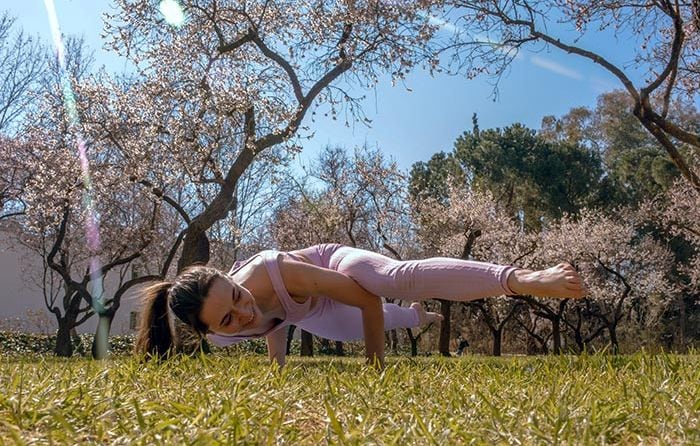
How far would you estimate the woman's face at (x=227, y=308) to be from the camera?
10.3 feet

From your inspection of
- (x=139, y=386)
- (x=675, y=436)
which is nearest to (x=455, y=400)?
(x=675, y=436)

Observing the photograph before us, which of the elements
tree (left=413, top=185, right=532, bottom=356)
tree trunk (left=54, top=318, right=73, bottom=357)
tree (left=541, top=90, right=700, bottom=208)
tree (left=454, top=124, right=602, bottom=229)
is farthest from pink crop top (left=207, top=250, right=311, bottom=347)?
tree (left=454, top=124, right=602, bottom=229)

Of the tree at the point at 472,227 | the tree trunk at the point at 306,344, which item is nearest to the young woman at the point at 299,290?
the tree trunk at the point at 306,344

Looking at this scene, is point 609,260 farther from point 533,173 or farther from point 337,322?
point 337,322

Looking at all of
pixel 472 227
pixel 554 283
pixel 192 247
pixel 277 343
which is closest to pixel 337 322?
pixel 277 343

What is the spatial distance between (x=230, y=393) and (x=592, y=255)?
82.7 feet

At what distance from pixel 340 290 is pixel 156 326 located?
108cm

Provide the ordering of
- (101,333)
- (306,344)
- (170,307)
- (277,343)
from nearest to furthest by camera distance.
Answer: (170,307) → (277,343) → (101,333) → (306,344)

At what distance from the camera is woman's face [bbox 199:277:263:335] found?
3154 millimetres

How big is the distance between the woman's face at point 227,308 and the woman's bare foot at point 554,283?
54.0 inches

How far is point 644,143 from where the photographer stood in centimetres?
3509

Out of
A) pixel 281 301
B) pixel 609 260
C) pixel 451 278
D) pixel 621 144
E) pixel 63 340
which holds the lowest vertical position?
pixel 63 340

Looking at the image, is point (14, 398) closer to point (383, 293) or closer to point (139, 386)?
point (139, 386)

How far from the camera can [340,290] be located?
3379mm
